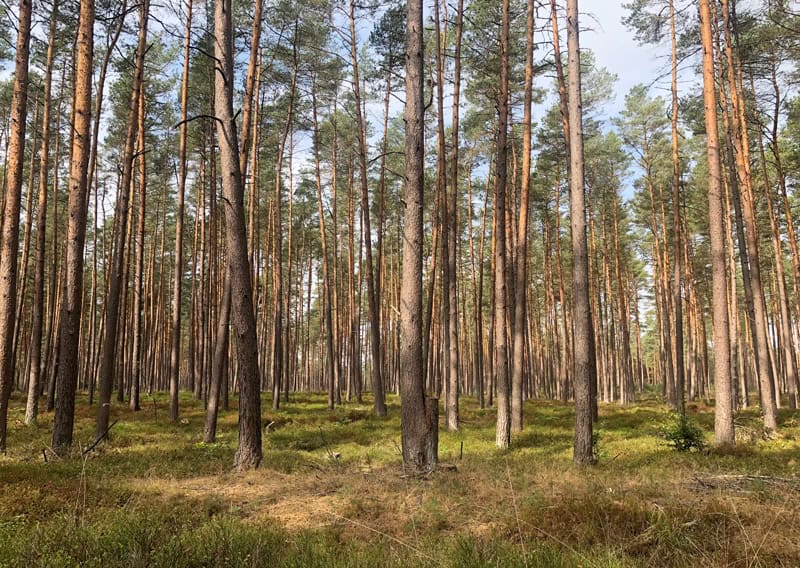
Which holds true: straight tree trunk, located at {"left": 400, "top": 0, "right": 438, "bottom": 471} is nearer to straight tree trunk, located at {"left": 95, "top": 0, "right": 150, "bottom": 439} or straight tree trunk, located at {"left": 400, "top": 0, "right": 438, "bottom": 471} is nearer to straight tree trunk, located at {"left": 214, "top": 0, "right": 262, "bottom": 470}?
straight tree trunk, located at {"left": 214, "top": 0, "right": 262, "bottom": 470}

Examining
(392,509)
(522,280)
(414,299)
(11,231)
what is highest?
(11,231)

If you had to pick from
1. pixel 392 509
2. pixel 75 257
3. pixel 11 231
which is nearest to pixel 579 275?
pixel 392 509

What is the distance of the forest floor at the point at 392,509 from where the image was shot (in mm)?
4168

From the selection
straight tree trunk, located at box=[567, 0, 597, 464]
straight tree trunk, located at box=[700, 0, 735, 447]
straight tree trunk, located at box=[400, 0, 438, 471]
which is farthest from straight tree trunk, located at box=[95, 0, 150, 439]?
straight tree trunk, located at box=[700, 0, 735, 447]

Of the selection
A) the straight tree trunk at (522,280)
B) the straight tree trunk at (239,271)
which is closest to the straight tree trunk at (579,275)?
the straight tree trunk at (522,280)

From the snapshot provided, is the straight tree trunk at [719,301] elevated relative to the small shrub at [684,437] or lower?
elevated

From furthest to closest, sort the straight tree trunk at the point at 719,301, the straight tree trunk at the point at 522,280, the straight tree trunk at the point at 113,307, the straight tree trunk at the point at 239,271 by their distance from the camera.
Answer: the straight tree trunk at the point at 522,280, the straight tree trunk at the point at 113,307, the straight tree trunk at the point at 719,301, the straight tree trunk at the point at 239,271

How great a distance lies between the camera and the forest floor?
417 cm

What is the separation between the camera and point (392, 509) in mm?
5898

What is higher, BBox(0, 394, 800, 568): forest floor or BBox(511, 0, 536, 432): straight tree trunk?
BBox(511, 0, 536, 432): straight tree trunk

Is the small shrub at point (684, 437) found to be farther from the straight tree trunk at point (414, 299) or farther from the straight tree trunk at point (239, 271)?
the straight tree trunk at point (239, 271)

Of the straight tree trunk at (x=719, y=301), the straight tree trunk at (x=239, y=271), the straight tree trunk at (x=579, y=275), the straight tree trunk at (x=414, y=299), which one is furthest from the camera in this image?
the straight tree trunk at (x=719, y=301)

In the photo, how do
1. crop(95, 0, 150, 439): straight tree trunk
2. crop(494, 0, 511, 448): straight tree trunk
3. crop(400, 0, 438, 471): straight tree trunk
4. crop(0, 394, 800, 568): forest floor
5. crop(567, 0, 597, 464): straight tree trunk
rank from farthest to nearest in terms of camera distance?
crop(494, 0, 511, 448): straight tree trunk, crop(95, 0, 150, 439): straight tree trunk, crop(567, 0, 597, 464): straight tree trunk, crop(400, 0, 438, 471): straight tree trunk, crop(0, 394, 800, 568): forest floor

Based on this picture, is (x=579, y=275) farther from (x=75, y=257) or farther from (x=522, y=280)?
(x=75, y=257)
